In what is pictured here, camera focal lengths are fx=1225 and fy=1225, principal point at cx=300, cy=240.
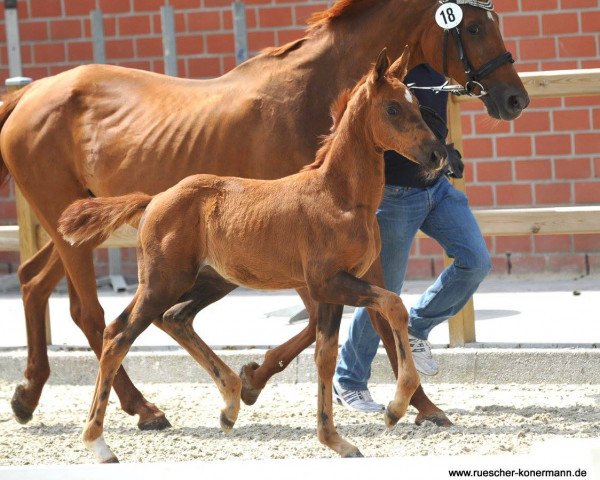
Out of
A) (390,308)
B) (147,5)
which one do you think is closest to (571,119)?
(147,5)

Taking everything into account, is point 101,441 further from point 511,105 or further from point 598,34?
point 598,34

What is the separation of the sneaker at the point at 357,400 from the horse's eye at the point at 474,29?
182cm

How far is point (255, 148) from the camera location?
5.73 m

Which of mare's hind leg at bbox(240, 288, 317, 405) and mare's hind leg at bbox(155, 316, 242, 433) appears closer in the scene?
mare's hind leg at bbox(155, 316, 242, 433)

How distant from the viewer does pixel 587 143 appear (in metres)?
9.34

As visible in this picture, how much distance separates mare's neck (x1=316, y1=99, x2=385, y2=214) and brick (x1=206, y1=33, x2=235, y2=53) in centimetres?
524

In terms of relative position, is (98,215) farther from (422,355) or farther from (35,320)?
(422,355)

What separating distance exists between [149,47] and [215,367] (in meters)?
5.49

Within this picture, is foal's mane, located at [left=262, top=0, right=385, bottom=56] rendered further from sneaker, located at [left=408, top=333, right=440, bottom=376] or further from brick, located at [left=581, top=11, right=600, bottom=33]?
brick, located at [left=581, top=11, right=600, bottom=33]

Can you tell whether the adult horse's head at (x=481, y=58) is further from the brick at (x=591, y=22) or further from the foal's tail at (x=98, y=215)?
the brick at (x=591, y=22)

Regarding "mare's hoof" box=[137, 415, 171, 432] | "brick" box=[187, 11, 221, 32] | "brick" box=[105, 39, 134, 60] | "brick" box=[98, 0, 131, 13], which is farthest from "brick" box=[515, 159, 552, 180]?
"mare's hoof" box=[137, 415, 171, 432]

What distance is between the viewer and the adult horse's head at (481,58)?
5.46 metres

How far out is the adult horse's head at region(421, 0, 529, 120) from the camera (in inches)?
215

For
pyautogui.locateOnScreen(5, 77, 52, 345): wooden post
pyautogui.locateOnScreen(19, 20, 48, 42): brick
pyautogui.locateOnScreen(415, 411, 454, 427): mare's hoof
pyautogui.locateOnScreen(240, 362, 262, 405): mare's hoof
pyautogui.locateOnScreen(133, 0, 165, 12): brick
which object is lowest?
pyautogui.locateOnScreen(415, 411, 454, 427): mare's hoof
